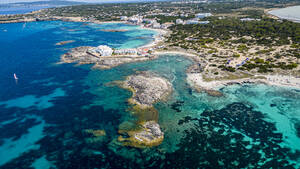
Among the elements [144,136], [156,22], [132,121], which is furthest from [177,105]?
[156,22]

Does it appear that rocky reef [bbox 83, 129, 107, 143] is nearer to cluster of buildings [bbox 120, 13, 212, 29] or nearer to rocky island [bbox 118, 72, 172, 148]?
rocky island [bbox 118, 72, 172, 148]

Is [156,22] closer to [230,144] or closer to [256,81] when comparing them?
[256,81]

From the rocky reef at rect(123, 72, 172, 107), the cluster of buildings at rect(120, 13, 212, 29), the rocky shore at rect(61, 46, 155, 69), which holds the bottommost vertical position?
the rocky reef at rect(123, 72, 172, 107)

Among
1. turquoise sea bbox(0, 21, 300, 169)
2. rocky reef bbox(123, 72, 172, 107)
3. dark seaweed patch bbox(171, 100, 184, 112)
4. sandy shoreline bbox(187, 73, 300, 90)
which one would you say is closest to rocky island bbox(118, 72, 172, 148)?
rocky reef bbox(123, 72, 172, 107)

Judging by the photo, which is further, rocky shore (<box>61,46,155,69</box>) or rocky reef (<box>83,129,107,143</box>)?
rocky shore (<box>61,46,155,69</box>)

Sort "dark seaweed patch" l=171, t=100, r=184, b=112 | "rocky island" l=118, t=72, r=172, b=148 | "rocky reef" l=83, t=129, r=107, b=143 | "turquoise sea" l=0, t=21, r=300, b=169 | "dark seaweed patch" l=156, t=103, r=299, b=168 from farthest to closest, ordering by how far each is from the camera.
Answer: "dark seaweed patch" l=171, t=100, r=184, b=112
"rocky reef" l=83, t=129, r=107, b=143
"rocky island" l=118, t=72, r=172, b=148
"turquoise sea" l=0, t=21, r=300, b=169
"dark seaweed patch" l=156, t=103, r=299, b=168

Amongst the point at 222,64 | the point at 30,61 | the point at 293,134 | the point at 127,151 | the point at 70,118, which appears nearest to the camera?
the point at 127,151

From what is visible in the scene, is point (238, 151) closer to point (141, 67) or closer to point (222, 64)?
point (222, 64)

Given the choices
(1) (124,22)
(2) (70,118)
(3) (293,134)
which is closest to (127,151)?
(2) (70,118)
